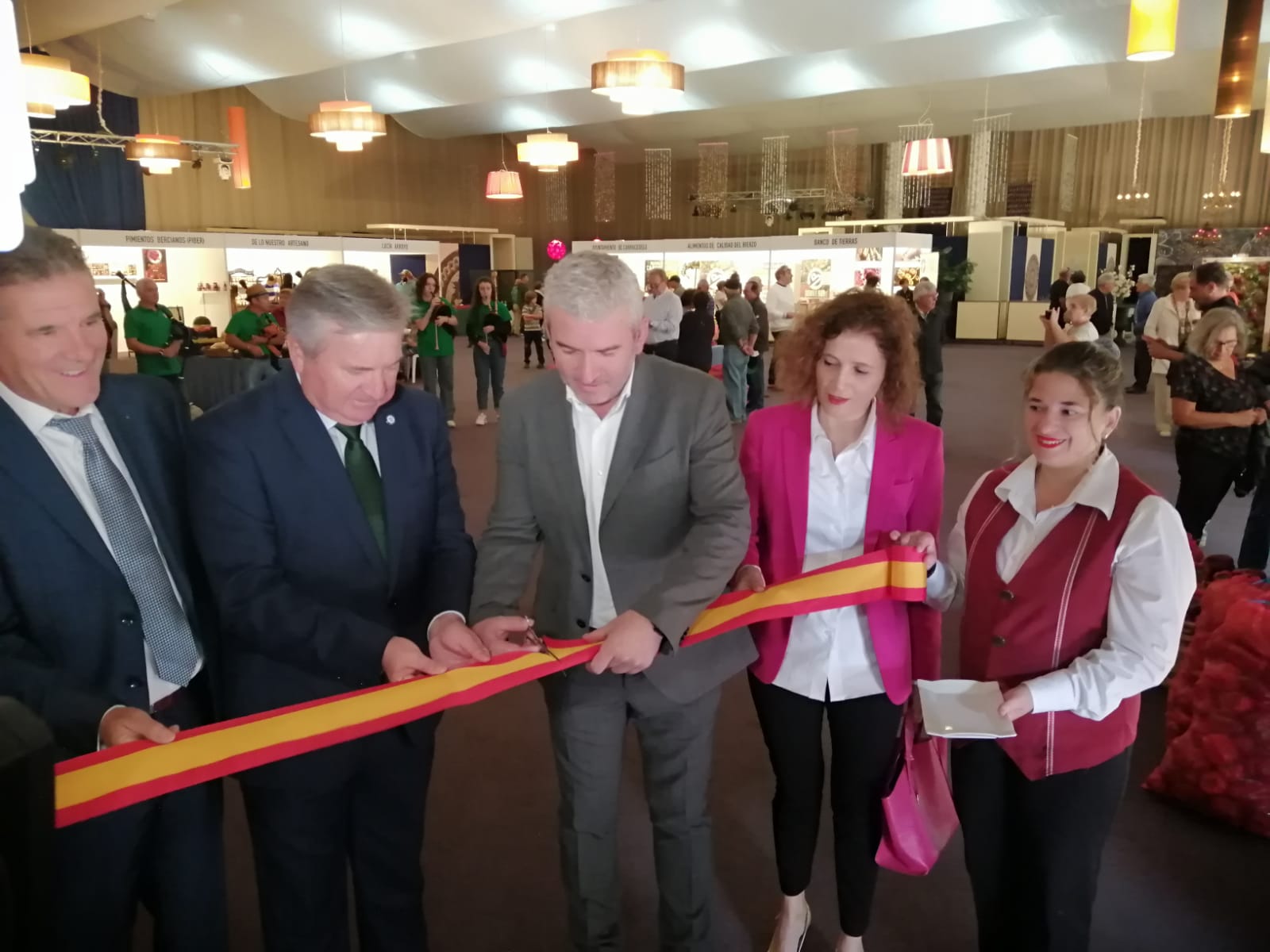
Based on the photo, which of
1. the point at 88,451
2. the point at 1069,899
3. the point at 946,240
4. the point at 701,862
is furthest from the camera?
the point at 946,240

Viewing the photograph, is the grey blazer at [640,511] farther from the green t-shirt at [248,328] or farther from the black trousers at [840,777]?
the green t-shirt at [248,328]

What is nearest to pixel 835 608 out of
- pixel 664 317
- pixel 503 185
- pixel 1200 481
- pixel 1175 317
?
pixel 1200 481

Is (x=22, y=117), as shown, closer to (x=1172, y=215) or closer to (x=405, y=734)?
(x=405, y=734)

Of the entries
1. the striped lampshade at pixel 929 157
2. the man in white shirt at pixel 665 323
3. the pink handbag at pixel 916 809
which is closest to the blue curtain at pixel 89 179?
the man in white shirt at pixel 665 323

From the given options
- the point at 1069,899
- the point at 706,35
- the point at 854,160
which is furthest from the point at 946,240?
the point at 1069,899

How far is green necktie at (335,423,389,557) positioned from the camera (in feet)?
5.92

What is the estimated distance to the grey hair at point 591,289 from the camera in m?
1.63

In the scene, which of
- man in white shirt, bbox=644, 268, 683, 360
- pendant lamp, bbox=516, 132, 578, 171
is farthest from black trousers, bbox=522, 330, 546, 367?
man in white shirt, bbox=644, 268, 683, 360

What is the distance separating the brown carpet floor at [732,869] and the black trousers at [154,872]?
75 centimetres

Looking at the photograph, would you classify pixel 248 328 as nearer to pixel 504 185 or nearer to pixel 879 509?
pixel 879 509

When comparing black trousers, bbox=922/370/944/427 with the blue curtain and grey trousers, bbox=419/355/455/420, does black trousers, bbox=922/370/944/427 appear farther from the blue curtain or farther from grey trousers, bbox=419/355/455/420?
the blue curtain

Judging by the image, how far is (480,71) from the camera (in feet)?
50.3

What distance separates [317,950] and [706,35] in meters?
13.0

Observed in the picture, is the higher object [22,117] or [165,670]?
[22,117]
